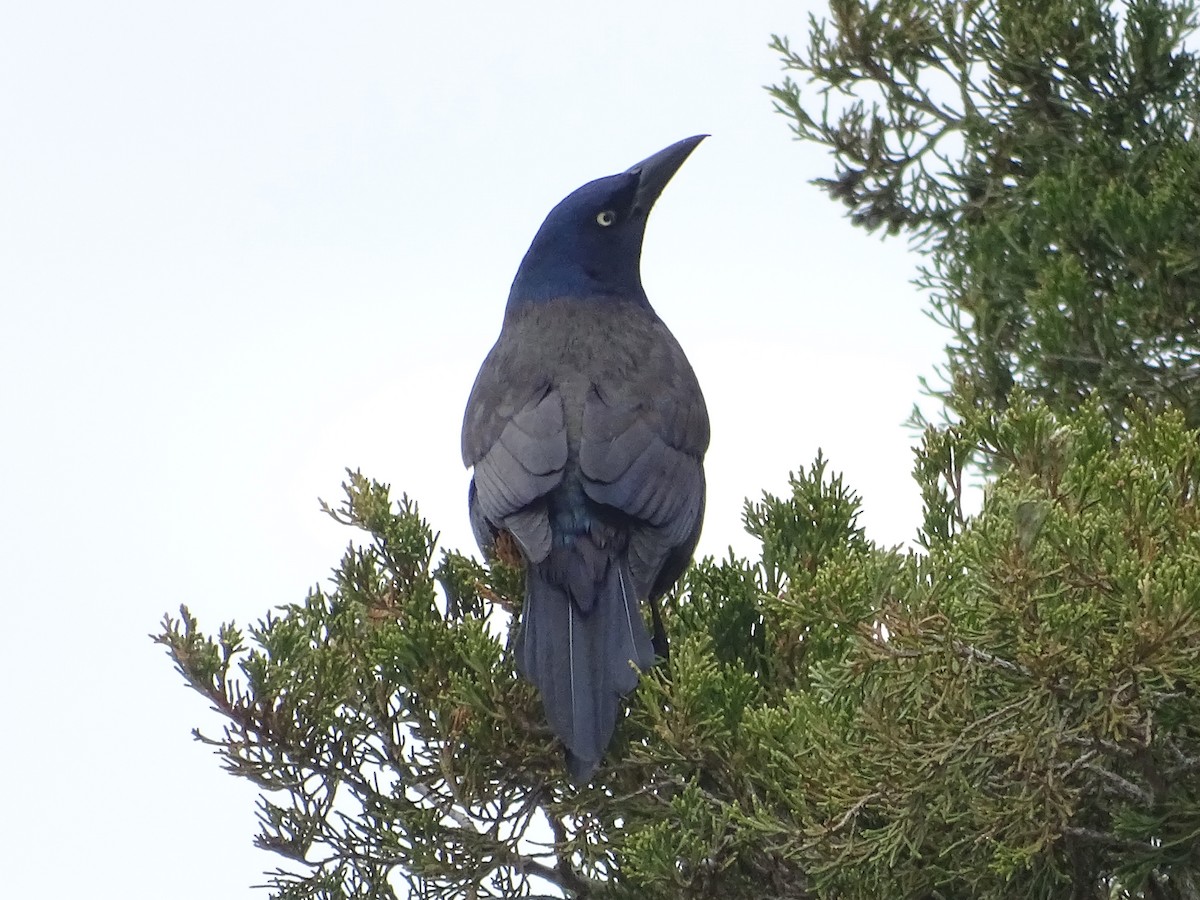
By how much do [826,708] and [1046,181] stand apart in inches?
85.0

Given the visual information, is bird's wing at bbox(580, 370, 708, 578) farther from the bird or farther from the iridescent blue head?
the iridescent blue head

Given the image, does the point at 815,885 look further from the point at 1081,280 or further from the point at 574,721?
the point at 1081,280

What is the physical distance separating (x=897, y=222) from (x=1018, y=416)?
231 cm

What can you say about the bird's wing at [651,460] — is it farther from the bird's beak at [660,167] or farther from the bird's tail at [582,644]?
the bird's beak at [660,167]

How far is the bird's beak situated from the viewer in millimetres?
4953

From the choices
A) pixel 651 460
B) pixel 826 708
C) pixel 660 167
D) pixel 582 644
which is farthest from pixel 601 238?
pixel 826 708

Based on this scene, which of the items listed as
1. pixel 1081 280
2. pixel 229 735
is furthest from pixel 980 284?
pixel 229 735

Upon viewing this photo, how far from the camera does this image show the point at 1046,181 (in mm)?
4504

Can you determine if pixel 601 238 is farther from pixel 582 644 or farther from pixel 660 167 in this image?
pixel 582 644

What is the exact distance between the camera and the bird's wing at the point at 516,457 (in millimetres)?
3801

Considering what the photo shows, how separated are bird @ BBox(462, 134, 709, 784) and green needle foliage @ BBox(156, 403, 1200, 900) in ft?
0.36

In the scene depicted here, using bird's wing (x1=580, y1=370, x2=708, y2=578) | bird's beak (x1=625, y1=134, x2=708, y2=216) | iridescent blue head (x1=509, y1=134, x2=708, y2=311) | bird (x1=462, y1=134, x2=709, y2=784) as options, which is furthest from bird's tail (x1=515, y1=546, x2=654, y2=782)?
bird's beak (x1=625, y1=134, x2=708, y2=216)

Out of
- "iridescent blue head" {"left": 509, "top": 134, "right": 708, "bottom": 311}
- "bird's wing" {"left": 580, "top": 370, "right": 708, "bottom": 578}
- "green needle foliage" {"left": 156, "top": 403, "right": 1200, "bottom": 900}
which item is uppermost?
"iridescent blue head" {"left": 509, "top": 134, "right": 708, "bottom": 311}

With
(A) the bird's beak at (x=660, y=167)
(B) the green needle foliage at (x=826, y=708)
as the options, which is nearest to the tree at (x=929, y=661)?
(B) the green needle foliage at (x=826, y=708)
